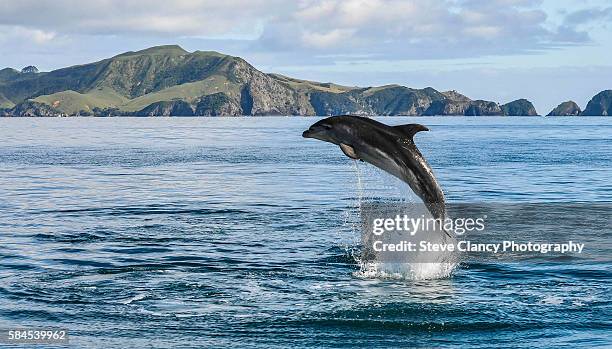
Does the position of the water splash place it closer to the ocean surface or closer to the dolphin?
the ocean surface

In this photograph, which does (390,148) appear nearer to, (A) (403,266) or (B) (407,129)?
(B) (407,129)

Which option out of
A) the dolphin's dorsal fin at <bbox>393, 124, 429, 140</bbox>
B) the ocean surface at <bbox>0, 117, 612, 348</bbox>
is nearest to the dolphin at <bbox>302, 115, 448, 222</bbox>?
the dolphin's dorsal fin at <bbox>393, 124, 429, 140</bbox>

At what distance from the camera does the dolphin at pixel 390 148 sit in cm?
1922

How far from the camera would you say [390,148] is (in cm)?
1931

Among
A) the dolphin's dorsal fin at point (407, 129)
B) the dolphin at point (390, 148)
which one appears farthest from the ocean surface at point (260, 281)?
the dolphin's dorsal fin at point (407, 129)

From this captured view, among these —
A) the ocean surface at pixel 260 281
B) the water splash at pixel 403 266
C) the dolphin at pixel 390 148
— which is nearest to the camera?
the ocean surface at pixel 260 281

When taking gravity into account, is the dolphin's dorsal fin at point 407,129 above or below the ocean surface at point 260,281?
above

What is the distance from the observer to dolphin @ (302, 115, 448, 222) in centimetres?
1922

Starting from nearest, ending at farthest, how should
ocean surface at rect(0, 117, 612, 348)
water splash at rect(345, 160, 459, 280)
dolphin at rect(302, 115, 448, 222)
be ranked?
ocean surface at rect(0, 117, 612, 348) → dolphin at rect(302, 115, 448, 222) → water splash at rect(345, 160, 459, 280)

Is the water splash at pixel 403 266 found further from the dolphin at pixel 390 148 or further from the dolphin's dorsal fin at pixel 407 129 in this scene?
the dolphin's dorsal fin at pixel 407 129

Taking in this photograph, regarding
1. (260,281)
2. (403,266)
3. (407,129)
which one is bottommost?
(260,281)

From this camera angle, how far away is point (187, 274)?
75.0 ft

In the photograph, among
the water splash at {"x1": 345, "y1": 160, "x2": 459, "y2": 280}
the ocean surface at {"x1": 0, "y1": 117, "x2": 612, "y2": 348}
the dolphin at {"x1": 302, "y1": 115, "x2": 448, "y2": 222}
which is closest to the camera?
the ocean surface at {"x1": 0, "y1": 117, "x2": 612, "y2": 348}

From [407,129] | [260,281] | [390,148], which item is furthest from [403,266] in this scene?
[407,129]
